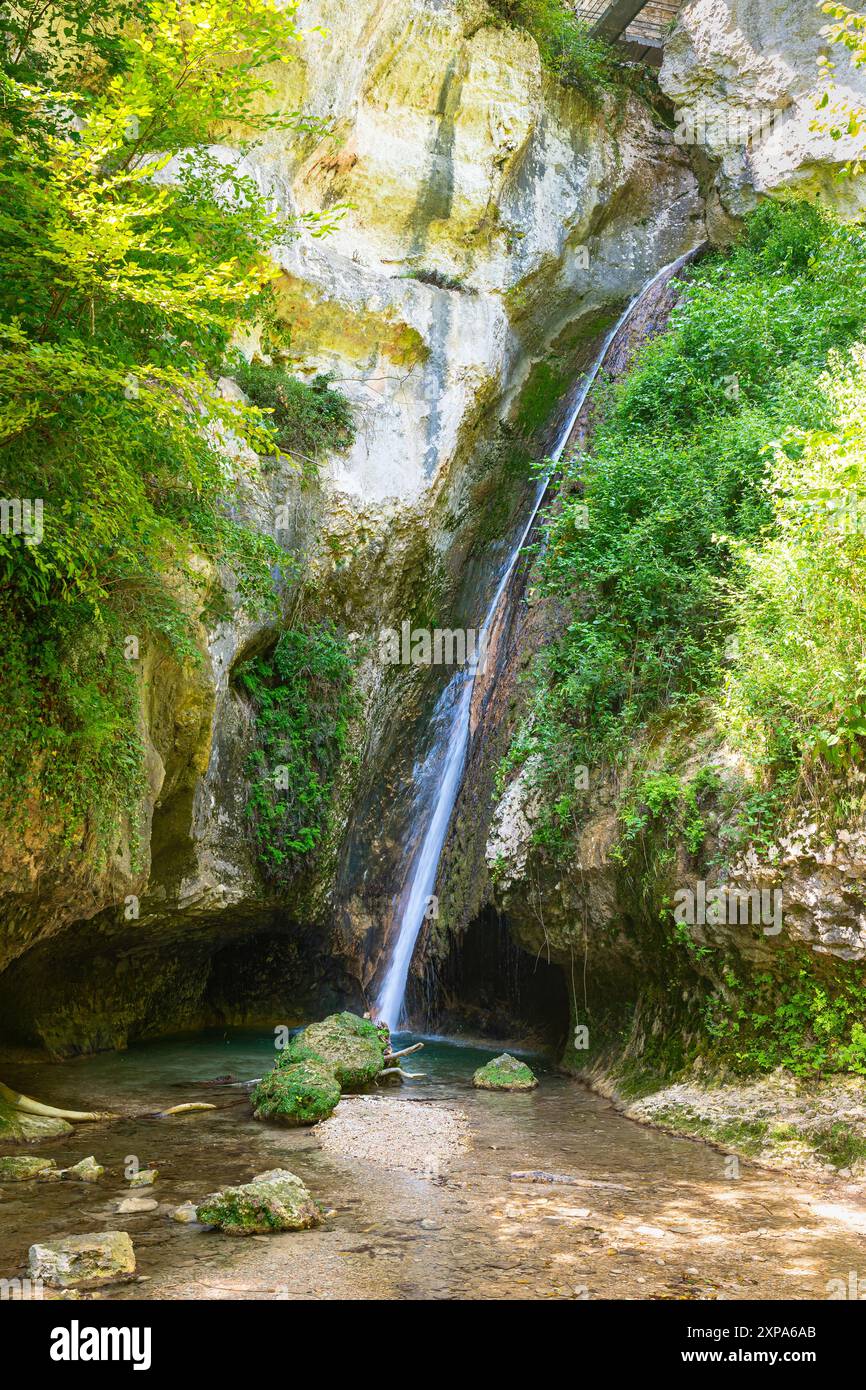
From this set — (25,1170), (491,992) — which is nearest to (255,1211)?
(25,1170)

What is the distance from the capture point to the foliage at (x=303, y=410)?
14695 mm

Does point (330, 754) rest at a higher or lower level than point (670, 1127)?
higher

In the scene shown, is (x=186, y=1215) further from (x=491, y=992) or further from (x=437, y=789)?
(x=437, y=789)

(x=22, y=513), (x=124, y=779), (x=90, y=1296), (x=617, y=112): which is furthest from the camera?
(x=617, y=112)

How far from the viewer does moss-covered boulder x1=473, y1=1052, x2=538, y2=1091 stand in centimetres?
1054

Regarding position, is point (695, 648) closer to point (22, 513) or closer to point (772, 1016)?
point (772, 1016)

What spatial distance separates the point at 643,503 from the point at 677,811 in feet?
15.2

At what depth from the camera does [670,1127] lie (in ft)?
28.3

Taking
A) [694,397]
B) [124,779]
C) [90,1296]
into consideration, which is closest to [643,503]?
[694,397]

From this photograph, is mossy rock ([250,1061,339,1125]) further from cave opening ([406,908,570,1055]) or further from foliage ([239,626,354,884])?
cave opening ([406,908,570,1055])

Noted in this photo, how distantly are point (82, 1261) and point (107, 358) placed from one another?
505cm

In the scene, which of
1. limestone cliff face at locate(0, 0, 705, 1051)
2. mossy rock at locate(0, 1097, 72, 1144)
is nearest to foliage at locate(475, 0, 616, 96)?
limestone cliff face at locate(0, 0, 705, 1051)

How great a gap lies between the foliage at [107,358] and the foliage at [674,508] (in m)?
4.53

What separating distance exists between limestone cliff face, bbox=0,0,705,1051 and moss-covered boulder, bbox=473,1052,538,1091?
172 inches
